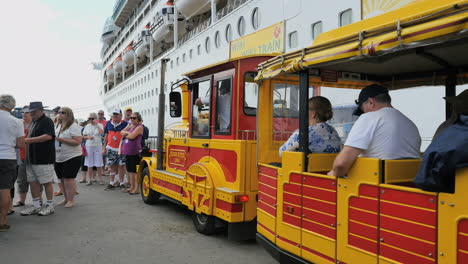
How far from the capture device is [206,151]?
505cm

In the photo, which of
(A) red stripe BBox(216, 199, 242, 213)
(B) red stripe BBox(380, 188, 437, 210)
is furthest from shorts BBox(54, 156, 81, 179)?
(B) red stripe BBox(380, 188, 437, 210)

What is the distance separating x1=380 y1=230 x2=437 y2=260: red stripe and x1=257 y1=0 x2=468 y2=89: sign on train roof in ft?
3.54

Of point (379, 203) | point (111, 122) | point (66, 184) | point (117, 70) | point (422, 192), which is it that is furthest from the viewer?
point (117, 70)

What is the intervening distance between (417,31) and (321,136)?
1.53 meters

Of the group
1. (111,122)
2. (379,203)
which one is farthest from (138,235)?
(111,122)

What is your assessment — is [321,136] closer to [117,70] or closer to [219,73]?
[219,73]

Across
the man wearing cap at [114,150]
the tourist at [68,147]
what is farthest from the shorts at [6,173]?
the man wearing cap at [114,150]

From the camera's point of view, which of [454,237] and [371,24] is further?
[371,24]

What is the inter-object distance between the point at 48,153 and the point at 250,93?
3.26m

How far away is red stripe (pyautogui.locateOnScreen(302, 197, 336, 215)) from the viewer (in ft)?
8.96

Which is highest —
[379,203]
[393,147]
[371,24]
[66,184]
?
[371,24]

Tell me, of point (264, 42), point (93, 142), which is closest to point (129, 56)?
point (264, 42)

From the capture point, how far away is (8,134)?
483 cm

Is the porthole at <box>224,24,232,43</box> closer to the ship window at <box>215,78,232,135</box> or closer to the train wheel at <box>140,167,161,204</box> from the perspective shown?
the train wheel at <box>140,167,161,204</box>
